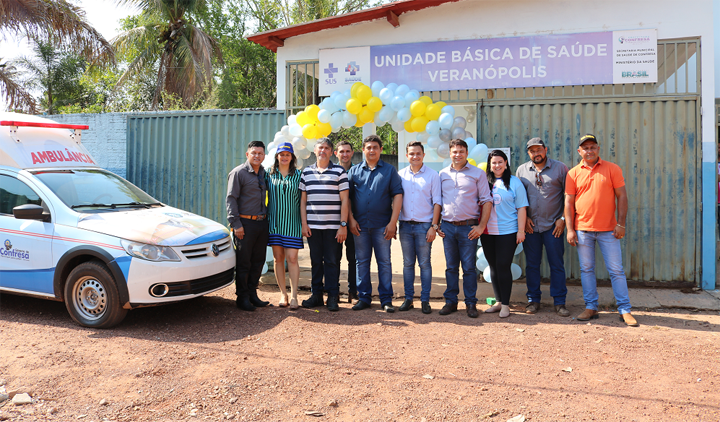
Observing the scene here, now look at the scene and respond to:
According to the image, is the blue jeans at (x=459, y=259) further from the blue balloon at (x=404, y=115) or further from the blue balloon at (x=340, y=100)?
the blue balloon at (x=340, y=100)

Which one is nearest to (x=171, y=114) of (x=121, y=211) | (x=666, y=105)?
(x=121, y=211)

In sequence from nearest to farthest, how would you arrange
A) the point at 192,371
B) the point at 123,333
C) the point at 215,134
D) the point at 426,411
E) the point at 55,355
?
the point at 426,411
the point at 192,371
the point at 55,355
the point at 123,333
the point at 215,134

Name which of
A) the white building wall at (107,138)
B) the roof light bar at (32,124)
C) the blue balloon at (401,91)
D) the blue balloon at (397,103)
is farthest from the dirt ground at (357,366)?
the white building wall at (107,138)

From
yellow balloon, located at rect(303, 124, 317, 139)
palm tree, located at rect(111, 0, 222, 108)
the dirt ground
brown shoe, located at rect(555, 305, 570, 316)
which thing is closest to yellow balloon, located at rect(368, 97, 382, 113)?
yellow balloon, located at rect(303, 124, 317, 139)

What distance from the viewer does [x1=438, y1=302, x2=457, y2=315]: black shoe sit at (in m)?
5.55

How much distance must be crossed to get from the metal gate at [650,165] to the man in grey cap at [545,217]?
153cm

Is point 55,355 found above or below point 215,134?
below

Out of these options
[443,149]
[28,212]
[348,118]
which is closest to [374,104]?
[348,118]

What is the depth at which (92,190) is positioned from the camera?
563cm

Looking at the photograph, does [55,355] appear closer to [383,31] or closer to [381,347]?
[381,347]

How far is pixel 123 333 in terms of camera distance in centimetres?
486

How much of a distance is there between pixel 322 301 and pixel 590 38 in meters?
5.13

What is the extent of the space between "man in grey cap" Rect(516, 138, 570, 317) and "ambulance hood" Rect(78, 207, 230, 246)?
3.47 metres

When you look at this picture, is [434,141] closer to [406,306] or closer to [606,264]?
[406,306]
